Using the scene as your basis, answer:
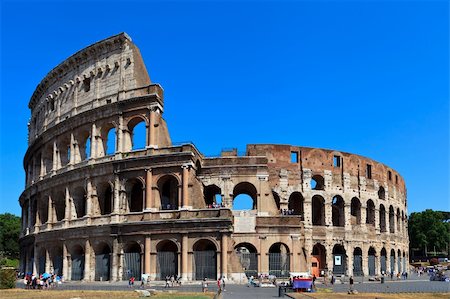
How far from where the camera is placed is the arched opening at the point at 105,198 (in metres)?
39.6

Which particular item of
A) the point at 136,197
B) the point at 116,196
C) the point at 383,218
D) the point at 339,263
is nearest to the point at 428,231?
the point at 383,218

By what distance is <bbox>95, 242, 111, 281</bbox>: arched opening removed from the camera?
122 ft

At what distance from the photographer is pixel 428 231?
87.9 m

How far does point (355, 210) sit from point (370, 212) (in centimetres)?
207

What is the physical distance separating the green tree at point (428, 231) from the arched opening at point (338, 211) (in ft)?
142

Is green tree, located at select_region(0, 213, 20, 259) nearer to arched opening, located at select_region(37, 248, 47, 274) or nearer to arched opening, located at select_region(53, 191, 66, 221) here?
arched opening, located at select_region(37, 248, 47, 274)

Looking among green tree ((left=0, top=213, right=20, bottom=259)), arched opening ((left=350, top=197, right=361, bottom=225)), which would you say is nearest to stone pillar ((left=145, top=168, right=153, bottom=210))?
arched opening ((left=350, top=197, right=361, bottom=225))

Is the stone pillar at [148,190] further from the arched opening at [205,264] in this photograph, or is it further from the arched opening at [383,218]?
the arched opening at [383,218]

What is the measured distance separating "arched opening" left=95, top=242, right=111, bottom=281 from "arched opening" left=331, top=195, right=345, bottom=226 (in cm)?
2095

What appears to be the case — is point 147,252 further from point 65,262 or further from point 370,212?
point 370,212

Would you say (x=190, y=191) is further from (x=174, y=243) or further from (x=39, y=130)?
(x=39, y=130)

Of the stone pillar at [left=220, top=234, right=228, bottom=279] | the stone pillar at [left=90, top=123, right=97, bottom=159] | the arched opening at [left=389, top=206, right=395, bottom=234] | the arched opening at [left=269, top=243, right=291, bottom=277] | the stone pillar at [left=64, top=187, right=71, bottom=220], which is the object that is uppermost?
the stone pillar at [left=90, top=123, right=97, bottom=159]

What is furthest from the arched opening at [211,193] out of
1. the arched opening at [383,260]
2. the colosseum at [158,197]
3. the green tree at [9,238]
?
the green tree at [9,238]

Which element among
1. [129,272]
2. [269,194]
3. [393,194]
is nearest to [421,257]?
[393,194]
